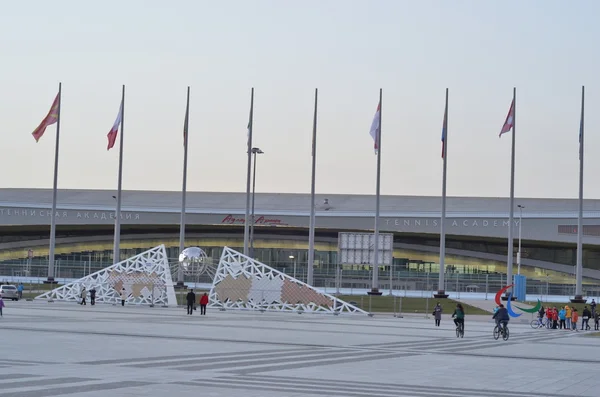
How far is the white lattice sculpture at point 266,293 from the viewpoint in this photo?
62344mm

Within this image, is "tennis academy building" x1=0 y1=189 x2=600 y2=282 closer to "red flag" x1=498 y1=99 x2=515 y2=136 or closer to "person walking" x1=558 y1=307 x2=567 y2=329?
"red flag" x1=498 y1=99 x2=515 y2=136

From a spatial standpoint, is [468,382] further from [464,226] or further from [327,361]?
[464,226]

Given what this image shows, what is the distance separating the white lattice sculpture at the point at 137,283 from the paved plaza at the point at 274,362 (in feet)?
74.1

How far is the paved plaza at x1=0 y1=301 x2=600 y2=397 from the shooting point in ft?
65.5

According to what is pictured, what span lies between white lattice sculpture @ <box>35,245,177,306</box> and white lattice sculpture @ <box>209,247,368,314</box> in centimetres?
383

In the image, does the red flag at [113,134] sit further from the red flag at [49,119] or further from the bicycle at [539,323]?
the bicycle at [539,323]

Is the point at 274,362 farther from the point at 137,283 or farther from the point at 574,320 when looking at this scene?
the point at 137,283

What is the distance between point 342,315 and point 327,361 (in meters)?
34.5

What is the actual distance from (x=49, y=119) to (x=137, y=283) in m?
14.0

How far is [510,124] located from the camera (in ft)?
226

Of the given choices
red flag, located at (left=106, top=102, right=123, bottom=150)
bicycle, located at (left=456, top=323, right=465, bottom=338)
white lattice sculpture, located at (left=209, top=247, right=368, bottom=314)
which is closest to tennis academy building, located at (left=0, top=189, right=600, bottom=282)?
red flag, located at (left=106, top=102, right=123, bottom=150)

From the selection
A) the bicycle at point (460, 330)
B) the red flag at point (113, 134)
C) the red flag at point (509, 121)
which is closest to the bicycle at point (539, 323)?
the red flag at point (509, 121)

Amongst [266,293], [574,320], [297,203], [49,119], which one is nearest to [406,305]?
[266,293]

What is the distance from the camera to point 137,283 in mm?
67500
